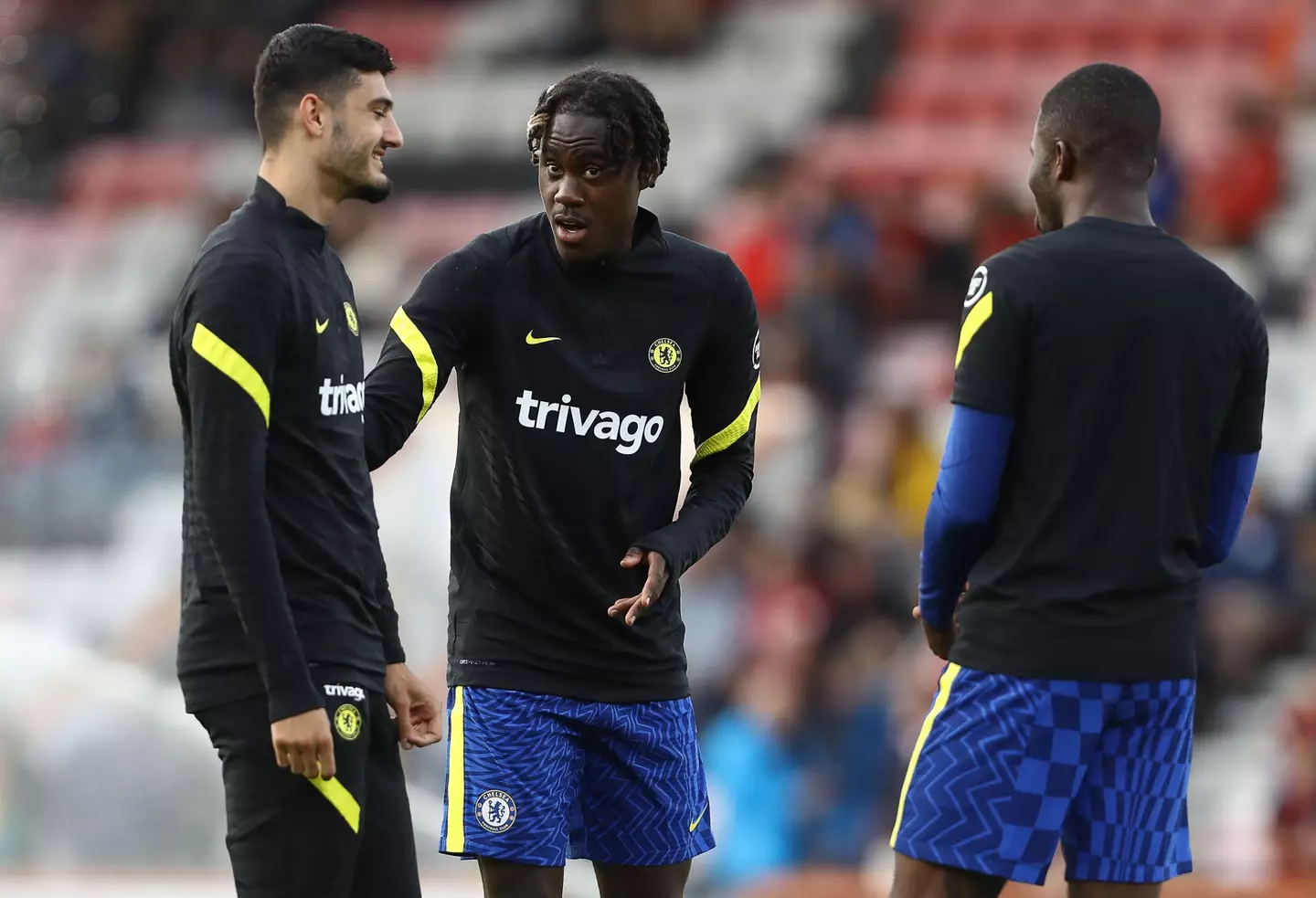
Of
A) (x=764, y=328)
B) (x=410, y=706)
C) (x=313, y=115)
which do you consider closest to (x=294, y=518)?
(x=410, y=706)

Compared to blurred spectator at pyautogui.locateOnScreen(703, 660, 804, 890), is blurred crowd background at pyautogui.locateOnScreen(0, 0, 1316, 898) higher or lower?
higher

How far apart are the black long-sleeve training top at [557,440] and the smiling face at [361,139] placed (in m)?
0.22

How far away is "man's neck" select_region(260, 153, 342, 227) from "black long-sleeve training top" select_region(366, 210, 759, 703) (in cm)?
26

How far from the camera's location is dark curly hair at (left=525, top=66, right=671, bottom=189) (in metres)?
3.74

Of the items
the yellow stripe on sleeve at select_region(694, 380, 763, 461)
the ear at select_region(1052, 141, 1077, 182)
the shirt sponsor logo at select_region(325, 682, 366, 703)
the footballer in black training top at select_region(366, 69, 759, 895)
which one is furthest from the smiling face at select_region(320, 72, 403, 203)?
the ear at select_region(1052, 141, 1077, 182)

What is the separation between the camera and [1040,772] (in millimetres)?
3469

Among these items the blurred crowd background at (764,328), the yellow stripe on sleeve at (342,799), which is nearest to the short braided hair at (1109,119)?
the yellow stripe on sleeve at (342,799)

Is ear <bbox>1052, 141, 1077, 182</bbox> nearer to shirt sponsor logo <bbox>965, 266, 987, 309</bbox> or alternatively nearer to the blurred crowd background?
shirt sponsor logo <bbox>965, 266, 987, 309</bbox>

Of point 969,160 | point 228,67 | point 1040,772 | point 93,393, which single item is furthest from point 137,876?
point 228,67

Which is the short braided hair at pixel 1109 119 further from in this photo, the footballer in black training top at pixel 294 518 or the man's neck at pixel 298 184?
the man's neck at pixel 298 184

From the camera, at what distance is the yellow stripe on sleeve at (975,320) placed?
346 centimetres

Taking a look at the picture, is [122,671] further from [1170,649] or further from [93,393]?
[1170,649]

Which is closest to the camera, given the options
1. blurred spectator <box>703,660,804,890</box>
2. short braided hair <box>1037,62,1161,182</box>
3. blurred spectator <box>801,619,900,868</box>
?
short braided hair <box>1037,62,1161,182</box>

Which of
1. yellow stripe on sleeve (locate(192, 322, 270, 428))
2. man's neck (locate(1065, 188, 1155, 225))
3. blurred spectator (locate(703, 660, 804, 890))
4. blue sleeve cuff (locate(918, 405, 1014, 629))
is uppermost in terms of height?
man's neck (locate(1065, 188, 1155, 225))
